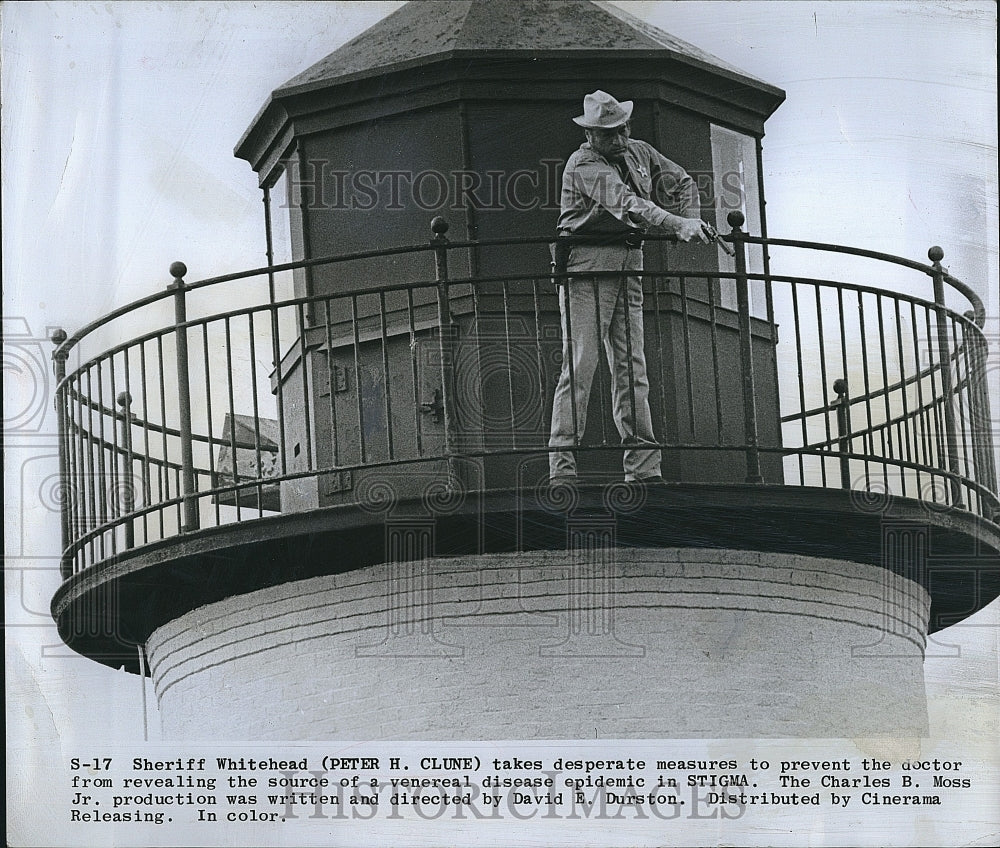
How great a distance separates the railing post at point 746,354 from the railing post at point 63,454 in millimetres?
3165

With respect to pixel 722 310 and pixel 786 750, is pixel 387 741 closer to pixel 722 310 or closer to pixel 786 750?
pixel 786 750

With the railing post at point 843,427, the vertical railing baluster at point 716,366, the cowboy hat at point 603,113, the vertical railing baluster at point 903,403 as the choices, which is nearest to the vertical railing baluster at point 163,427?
the cowboy hat at point 603,113

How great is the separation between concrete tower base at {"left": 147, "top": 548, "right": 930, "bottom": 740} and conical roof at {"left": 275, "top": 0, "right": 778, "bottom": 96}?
7.57ft

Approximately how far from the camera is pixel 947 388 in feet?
35.0

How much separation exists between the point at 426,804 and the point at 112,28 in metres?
4.18

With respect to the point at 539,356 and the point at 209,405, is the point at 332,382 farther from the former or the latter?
the point at 539,356

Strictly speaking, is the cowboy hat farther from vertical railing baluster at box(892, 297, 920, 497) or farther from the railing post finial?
vertical railing baluster at box(892, 297, 920, 497)

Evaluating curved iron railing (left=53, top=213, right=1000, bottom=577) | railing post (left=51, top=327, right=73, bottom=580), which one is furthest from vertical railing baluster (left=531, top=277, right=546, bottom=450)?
railing post (left=51, top=327, right=73, bottom=580)

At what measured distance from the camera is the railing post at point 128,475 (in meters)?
10.6

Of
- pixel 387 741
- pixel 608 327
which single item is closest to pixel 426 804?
pixel 387 741

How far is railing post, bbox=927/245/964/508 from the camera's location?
1055 cm

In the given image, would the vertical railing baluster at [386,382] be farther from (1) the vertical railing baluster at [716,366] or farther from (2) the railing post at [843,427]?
(2) the railing post at [843,427]

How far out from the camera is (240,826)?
10430 millimetres

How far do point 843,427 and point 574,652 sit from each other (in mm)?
2250
